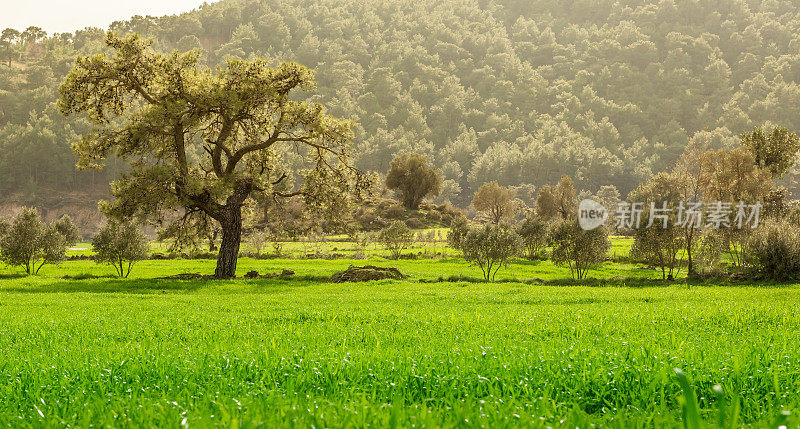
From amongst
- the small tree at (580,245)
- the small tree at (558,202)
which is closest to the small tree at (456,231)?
the small tree at (580,245)

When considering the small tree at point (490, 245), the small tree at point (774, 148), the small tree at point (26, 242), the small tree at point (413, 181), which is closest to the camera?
the small tree at point (26, 242)

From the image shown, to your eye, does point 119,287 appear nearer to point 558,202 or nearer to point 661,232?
point 661,232

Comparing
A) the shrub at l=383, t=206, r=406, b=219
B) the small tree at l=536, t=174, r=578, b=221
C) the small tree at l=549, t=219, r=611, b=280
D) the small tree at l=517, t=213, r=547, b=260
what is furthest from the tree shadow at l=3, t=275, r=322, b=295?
the small tree at l=536, t=174, r=578, b=221

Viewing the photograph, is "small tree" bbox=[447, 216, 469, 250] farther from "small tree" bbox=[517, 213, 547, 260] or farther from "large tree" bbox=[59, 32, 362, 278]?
"large tree" bbox=[59, 32, 362, 278]

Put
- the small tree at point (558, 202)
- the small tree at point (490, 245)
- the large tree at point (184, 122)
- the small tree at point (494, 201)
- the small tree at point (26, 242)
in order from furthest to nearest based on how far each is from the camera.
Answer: the small tree at point (494, 201) → the small tree at point (558, 202) → the small tree at point (490, 245) → the small tree at point (26, 242) → the large tree at point (184, 122)

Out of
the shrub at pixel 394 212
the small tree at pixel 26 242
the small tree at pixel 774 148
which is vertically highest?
the small tree at pixel 774 148

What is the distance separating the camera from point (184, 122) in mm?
42938

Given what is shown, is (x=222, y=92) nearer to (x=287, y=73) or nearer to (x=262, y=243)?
(x=287, y=73)

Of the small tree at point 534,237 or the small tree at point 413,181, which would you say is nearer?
the small tree at point 534,237

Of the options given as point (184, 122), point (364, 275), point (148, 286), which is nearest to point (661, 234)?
point (364, 275)

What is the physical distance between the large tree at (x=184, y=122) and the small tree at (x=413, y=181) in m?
102

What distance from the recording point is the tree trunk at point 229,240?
1807 inches

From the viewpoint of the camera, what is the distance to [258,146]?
4725 cm

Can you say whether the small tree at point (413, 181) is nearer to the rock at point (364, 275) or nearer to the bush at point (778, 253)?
the rock at point (364, 275)
